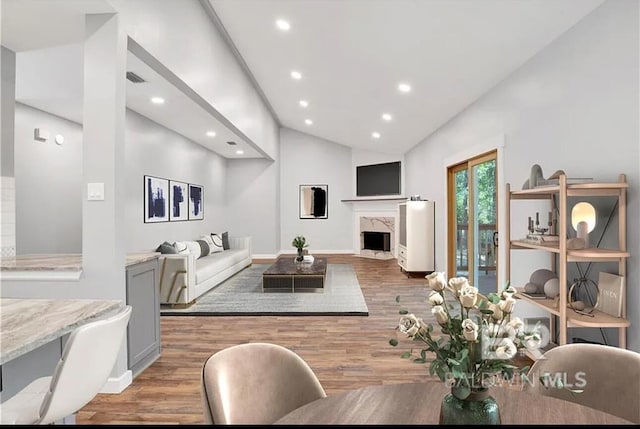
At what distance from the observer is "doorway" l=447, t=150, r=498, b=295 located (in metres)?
4.55

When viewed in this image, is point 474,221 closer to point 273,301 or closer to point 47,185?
point 273,301

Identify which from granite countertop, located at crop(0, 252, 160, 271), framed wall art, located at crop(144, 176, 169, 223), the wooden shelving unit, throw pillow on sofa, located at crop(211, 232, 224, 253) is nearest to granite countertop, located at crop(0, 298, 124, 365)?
granite countertop, located at crop(0, 252, 160, 271)

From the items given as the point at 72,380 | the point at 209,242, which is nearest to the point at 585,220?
the point at 72,380

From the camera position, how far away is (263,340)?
3518 mm

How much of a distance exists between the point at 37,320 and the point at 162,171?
4919 millimetres

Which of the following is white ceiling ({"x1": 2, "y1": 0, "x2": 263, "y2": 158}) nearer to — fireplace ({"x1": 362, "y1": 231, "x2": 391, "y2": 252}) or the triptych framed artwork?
the triptych framed artwork

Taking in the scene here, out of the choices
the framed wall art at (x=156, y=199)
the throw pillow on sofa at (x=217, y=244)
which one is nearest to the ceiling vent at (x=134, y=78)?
the framed wall art at (x=156, y=199)

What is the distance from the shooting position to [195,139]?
689 cm

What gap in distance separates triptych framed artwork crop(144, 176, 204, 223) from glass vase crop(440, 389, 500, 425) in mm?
5472

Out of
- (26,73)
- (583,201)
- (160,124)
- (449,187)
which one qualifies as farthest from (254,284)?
(583,201)

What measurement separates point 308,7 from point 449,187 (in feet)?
11.5

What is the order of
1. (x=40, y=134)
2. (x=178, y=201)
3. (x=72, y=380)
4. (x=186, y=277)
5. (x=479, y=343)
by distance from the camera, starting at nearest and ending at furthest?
(x=479, y=343) < (x=72, y=380) < (x=40, y=134) < (x=186, y=277) < (x=178, y=201)

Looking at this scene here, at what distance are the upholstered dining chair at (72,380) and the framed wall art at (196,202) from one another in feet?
19.8

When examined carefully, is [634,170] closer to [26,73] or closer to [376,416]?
[376,416]
